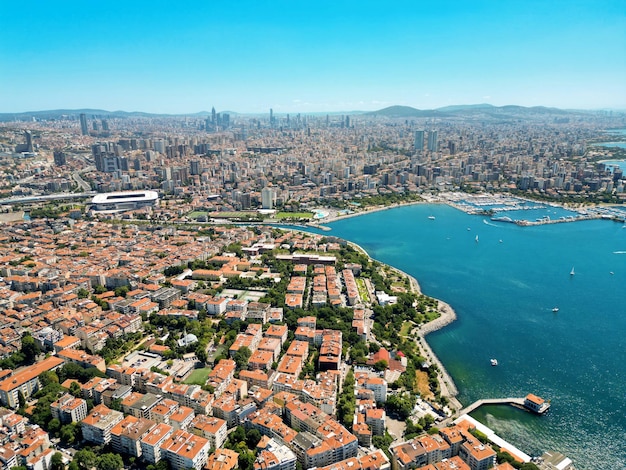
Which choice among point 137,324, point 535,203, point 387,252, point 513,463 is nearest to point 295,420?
point 513,463

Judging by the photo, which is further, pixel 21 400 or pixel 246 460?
pixel 21 400

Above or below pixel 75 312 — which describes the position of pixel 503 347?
below

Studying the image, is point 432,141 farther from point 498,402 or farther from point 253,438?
point 253,438

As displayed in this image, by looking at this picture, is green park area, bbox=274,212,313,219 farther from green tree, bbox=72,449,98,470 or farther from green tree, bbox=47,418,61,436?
green tree, bbox=72,449,98,470

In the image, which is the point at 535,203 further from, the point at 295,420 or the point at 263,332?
the point at 295,420

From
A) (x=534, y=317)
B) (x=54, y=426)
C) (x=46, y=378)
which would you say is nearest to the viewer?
(x=54, y=426)

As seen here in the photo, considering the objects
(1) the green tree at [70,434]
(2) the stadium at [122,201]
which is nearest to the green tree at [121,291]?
(1) the green tree at [70,434]

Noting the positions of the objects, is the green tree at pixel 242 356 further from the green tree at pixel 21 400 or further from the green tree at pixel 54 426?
the green tree at pixel 21 400

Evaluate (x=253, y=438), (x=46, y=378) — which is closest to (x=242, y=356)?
(x=253, y=438)
